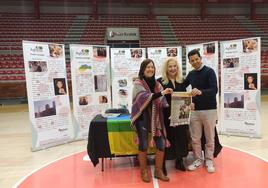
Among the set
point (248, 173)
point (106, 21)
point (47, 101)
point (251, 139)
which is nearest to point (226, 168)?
point (248, 173)

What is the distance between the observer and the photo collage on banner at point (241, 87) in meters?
4.88

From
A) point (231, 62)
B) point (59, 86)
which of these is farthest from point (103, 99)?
point (231, 62)

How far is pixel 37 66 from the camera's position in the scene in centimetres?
456

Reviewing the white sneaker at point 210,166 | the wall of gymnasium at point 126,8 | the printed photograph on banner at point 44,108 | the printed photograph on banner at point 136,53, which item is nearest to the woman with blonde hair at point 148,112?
the white sneaker at point 210,166

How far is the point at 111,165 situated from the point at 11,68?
8721 mm

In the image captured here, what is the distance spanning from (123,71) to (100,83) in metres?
0.64

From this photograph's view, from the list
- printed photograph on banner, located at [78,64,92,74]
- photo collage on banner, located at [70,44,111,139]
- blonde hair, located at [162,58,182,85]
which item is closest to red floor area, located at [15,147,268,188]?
blonde hair, located at [162,58,182,85]

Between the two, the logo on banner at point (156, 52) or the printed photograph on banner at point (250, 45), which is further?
the logo on banner at point (156, 52)

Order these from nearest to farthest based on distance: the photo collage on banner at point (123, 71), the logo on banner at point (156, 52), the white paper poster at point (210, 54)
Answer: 1. the white paper poster at point (210, 54)
2. the photo collage on banner at point (123, 71)
3. the logo on banner at point (156, 52)

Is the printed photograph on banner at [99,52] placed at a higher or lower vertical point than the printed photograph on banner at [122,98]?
higher

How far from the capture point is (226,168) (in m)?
3.59

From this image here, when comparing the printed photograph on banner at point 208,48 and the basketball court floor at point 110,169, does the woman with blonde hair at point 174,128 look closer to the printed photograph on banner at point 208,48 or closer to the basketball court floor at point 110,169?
the basketball court floor at point 110,169

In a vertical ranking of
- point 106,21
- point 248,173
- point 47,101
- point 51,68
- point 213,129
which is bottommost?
point 248,173

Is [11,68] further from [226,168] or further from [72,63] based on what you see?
[226,168]
